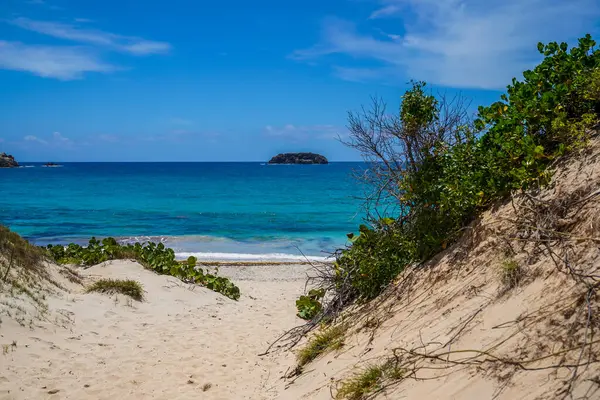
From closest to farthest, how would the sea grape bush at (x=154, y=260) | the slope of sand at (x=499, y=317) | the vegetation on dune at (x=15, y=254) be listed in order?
1. the slope of sand at (x=499, y=317)
2. the vegetation on dune at (x=15, y=254)
3. the sea grape bush at (x=154, y=260)

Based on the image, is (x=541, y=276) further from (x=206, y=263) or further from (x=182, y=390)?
(x=206, y=263)

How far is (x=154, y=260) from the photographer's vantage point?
42.1 feet

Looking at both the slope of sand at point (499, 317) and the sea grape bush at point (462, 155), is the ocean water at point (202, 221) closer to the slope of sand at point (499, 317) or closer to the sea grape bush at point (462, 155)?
the sea grape bush at point (462, 155)

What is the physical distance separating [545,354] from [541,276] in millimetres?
1016

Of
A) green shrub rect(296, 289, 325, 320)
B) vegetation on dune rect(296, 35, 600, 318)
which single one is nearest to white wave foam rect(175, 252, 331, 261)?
green shrub rect(296, 289, 325, 320)

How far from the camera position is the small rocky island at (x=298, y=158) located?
182 m

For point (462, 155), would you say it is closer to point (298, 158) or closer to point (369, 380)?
point (369, 380)

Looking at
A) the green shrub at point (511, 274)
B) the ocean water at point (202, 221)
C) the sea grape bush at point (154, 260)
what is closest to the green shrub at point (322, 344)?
the green shrub at point (511, 274)

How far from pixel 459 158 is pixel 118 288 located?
7.21m

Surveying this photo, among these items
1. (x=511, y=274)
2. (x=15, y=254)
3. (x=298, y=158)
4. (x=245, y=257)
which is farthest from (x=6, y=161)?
(x=511, y=274)

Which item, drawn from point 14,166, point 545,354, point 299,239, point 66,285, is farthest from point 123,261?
point 14,166

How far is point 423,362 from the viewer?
393 centimetres

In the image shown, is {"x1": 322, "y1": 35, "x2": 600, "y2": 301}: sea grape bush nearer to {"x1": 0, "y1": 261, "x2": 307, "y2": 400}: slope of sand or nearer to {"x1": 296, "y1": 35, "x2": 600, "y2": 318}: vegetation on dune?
{"x1": 296, "y1": 35, "x2": 600, "y2": 318}: vegetation on dune

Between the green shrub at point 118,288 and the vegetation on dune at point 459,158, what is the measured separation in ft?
14.8
